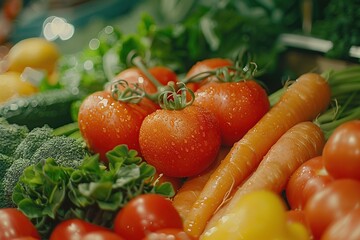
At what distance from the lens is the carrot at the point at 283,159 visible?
1.71m

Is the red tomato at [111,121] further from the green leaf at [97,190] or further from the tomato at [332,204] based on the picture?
the tomato at [332,204]

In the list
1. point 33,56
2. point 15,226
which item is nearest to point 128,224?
point 15,226

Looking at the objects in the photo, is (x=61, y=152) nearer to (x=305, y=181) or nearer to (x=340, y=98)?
(x=305, y=181)

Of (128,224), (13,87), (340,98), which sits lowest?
(340,98)

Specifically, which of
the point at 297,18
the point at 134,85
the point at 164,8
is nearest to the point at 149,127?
the point at 134,85

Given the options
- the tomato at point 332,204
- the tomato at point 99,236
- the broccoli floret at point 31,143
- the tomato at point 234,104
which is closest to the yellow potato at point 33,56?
the broccoli floret at point 31,143

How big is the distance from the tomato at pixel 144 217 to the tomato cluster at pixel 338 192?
1.08ft

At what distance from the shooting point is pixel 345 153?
1.31m

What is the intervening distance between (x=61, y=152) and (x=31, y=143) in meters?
0.14


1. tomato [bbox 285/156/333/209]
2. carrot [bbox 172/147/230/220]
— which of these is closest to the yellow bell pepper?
tomato [bbox 285/156/333/209]

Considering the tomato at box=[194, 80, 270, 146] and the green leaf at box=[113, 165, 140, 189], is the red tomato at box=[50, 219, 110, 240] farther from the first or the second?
the tomato at box=[194, 80, 270, 146]

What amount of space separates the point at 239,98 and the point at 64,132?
708 millimetres

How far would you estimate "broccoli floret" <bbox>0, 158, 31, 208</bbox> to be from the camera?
178 centimetres

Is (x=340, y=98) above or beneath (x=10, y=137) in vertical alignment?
beneath
